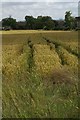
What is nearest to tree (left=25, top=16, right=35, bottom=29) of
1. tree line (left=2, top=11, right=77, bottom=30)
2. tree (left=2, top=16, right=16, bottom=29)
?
tree line (left=2, top=11, right=77, bottom=30)

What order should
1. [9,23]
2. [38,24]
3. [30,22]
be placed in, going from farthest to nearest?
1. [38,24]
2. [30,22]
3. [9,23]

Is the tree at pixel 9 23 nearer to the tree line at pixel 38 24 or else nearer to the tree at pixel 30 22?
the tree line at pixel 38 24

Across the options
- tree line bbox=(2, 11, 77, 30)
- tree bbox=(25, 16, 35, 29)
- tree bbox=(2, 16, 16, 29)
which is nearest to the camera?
tree bbox=(2, 16, 16, 29)

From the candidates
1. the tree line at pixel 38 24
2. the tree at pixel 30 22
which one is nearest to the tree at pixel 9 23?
the tree line at pixel 38 24

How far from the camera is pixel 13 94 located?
665cm

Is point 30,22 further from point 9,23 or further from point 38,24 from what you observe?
point 38,24

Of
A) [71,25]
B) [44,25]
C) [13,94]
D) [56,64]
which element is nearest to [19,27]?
[44,25]

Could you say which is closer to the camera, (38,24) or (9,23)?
(9,23)

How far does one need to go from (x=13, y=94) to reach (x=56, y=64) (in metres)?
5.73

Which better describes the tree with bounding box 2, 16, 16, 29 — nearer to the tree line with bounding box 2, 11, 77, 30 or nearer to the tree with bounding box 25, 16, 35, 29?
the tree line with bounding box 2, 11, 77, 30

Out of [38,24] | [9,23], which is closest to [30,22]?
[9,23]

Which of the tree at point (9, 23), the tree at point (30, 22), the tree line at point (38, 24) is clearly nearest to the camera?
the tree at point (9, 23)

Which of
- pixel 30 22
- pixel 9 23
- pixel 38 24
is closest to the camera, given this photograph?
pixel 9 23

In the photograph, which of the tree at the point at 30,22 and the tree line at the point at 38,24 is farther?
the tree at the point at 30,22
